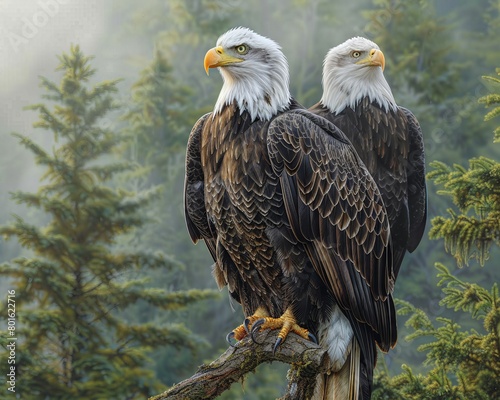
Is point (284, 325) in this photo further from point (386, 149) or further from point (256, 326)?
point (386, 149)

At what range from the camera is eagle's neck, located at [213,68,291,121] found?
4055 mm

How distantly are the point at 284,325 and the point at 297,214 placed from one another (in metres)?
0.61

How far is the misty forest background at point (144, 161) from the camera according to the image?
9.69 meters

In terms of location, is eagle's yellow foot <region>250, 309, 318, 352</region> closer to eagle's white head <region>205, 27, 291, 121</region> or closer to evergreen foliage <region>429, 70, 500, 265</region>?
eagle's white head <region>205, 27, 291, 121</region>

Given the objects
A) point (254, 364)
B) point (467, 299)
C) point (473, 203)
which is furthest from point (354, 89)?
point (467, 299)

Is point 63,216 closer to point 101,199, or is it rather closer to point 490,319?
point 101,199

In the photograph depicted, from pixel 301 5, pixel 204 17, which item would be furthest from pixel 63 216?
pixel 301 5

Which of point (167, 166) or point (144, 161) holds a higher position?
point (144, 161)

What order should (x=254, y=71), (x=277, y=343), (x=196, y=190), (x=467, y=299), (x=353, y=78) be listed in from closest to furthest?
1. (x=277, y=343)
2. (x=254, y=71)
3. (x=196, y=190)
4. (x=353, y=78)
5. (x=467, y=299)

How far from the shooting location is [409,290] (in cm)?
1417

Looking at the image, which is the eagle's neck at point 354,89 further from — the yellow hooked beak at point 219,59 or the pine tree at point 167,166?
the pine tree at point 167,166

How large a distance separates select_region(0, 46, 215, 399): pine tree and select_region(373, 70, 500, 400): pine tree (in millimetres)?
4488

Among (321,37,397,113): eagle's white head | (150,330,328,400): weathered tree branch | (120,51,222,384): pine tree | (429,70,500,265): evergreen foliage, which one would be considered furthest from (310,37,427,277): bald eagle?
(120,51,222,384): pine tree

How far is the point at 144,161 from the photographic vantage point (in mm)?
16203
